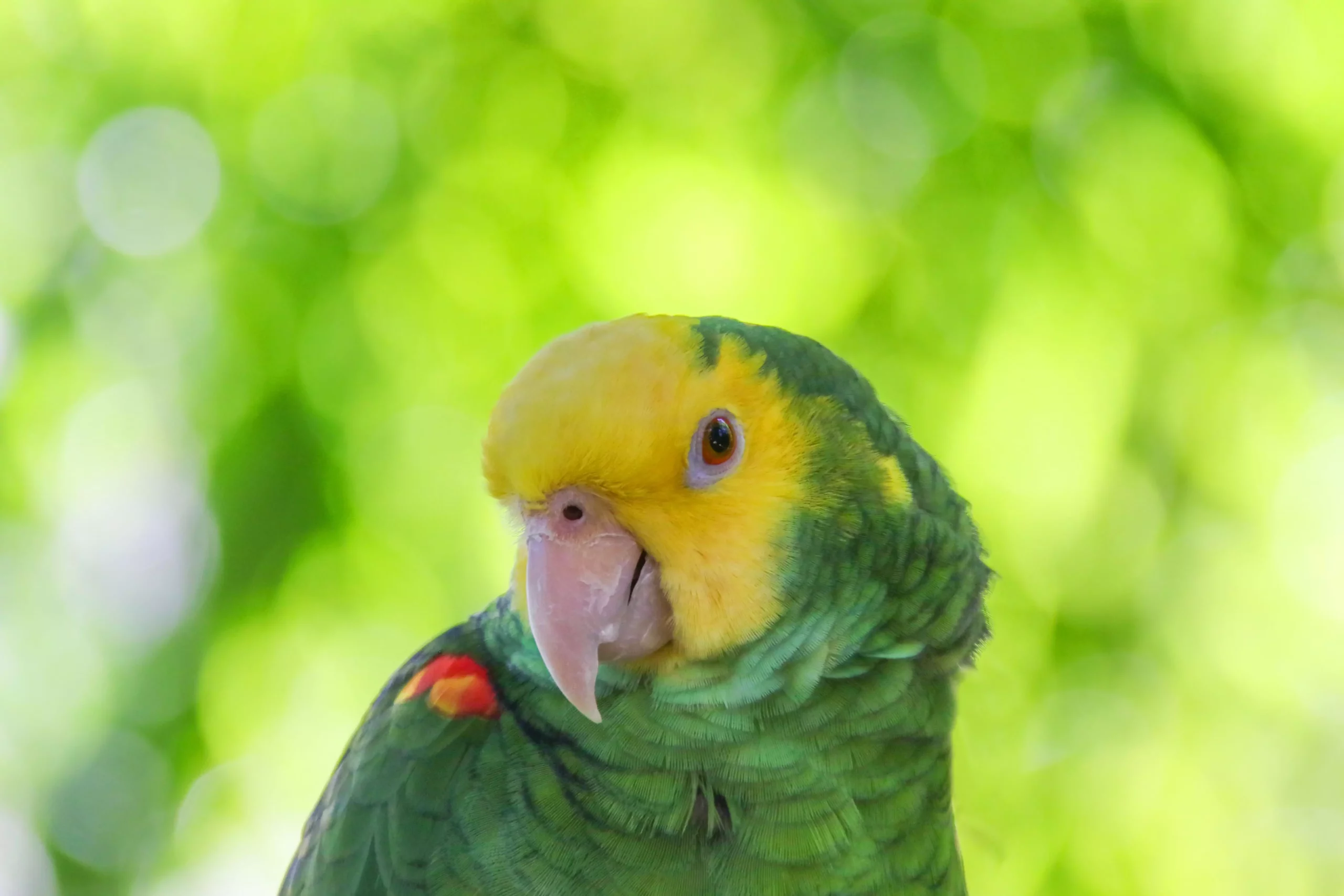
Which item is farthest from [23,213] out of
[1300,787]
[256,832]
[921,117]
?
[1300,787]

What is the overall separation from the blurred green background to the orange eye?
1.37 m

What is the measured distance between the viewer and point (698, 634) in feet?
2.99

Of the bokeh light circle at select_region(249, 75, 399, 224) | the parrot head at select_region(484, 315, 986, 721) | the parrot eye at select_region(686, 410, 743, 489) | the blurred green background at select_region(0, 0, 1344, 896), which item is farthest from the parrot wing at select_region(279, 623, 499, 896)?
the bokeh light circle at select_region(249, 75, 399, 224)

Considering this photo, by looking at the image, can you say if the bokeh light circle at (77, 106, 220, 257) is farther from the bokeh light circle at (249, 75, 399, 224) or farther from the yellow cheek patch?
the yellow cheek patch

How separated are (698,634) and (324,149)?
1900 millimetres

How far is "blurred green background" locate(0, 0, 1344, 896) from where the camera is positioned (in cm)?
220

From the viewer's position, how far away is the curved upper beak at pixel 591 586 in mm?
894

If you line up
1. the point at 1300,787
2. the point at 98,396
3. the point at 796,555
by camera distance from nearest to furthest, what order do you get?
the point at 796,555 < the point at 1300,787 < the point at 98,396

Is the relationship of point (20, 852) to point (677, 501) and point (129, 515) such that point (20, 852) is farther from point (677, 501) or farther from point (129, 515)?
point (677, 501)

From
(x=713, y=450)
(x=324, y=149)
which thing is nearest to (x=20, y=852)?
(x=324, y=149)

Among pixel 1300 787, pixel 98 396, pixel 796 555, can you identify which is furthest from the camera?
pixel 98 396

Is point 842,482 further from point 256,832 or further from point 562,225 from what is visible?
point 256,832

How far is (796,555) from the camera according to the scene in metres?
0.91

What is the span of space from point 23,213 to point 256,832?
1.47 metres
